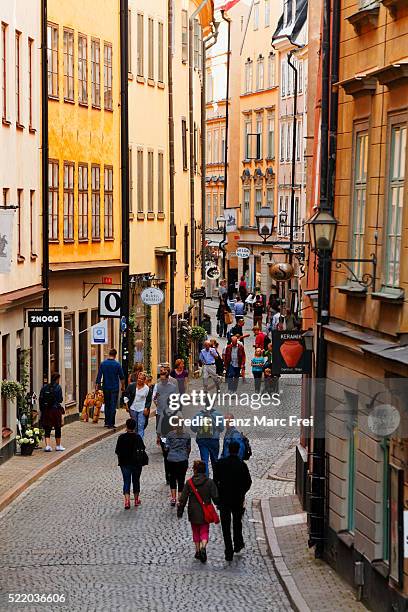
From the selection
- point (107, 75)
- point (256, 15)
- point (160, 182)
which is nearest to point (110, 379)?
point (107, 75)

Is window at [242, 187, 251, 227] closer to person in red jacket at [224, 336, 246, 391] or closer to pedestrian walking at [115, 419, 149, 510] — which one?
person in red jacket at [224, 336, 246, 391]

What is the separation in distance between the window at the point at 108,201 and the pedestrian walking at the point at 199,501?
21671mm

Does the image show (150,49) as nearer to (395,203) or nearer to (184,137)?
(184,137)

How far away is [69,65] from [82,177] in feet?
Result: 9.21

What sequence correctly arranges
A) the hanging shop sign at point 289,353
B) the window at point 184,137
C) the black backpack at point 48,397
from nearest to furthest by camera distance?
the hanging shop sign at point 289,353, the black backpack at point 48,397, the window at point 184,137

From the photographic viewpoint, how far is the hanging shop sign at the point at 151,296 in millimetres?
42375

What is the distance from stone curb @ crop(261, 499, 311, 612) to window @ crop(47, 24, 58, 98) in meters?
15.2

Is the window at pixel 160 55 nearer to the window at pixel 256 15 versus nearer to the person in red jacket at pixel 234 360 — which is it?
the person in red jacket at pixel 234 360

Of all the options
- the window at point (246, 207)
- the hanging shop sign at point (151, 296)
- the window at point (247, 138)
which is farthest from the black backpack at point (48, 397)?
the window at point (246, 207)

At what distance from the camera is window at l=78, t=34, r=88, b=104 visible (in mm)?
38844

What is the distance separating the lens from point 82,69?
128 feet

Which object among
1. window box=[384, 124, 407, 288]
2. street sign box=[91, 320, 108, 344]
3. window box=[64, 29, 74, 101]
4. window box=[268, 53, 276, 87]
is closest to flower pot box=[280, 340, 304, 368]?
window box=[384, 124, 407, 288]

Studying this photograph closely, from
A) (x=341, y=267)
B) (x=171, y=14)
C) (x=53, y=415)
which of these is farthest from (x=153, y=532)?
(x=171, y=14)

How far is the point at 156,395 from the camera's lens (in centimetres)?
2836
